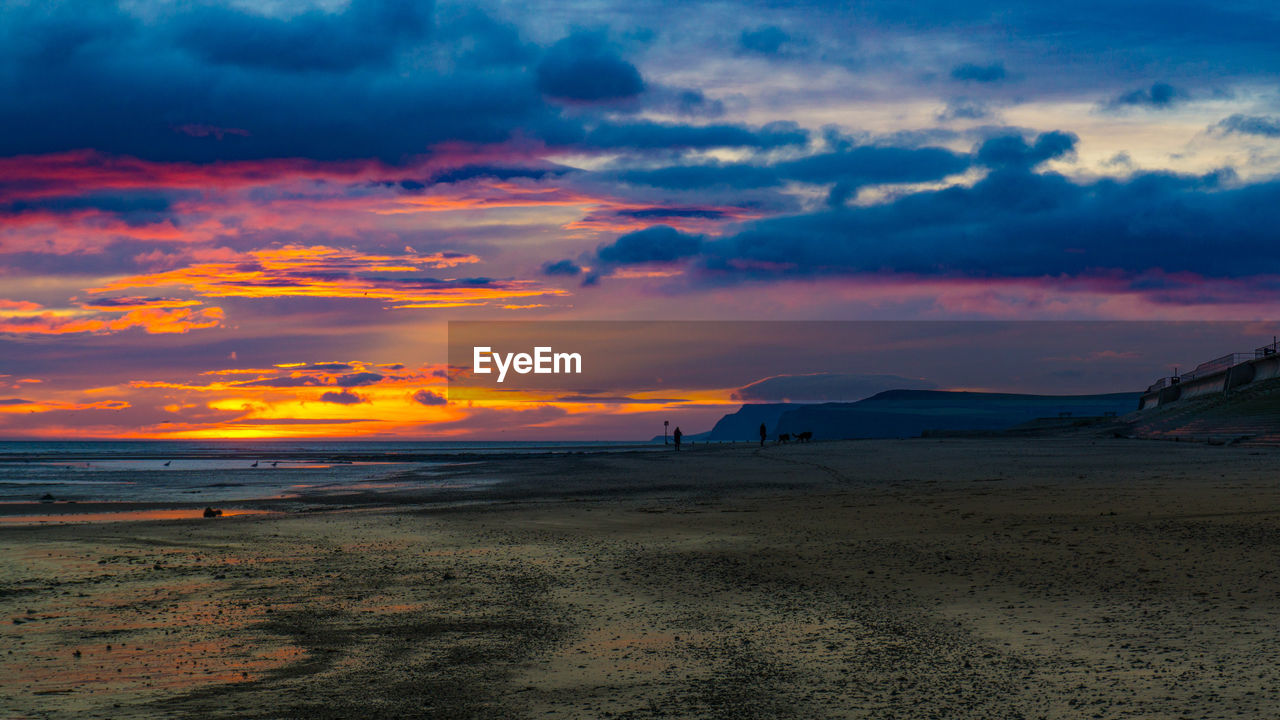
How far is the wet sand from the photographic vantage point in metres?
7.54

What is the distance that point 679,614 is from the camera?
10.6 meters

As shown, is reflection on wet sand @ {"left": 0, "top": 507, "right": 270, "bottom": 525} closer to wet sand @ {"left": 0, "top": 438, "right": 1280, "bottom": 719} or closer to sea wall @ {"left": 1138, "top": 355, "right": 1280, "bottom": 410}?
wet sand @ {"left": 0, "top": 438, "right": 1280, "bottom": 719}

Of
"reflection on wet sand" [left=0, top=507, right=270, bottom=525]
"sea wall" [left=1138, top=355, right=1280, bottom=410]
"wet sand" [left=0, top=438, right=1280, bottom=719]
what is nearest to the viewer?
"wet sand" [left=0, top=438, right=1280, bottom=719]

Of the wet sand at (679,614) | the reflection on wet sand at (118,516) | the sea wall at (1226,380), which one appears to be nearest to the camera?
the wet sand at (679,614)

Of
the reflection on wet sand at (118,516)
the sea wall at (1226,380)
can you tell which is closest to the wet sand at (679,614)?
the reflection on wet sand at (118,516)

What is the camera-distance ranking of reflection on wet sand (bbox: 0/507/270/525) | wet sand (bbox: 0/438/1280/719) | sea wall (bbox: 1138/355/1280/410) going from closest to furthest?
wet sand (bbox: 0/438/1280/719)
reflection on wet sand (bbox: 0/507/270/525)
sea wall (bbox: 1138/355/1280/410)

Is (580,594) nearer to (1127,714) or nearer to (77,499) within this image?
(1127,714)

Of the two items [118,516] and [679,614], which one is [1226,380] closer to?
[118,516]

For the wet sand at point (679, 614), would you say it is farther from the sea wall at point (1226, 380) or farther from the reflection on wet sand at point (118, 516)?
the sea wall at point (1226, 380)

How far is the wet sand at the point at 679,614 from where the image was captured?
7539mm

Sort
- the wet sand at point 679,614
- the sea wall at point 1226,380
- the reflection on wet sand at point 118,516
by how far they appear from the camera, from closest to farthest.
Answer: the wet sand at point 679,614, the reflection on wet sand at point 118,516, the sea wall at point 1226,380

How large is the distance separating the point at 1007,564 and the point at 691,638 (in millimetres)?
5248

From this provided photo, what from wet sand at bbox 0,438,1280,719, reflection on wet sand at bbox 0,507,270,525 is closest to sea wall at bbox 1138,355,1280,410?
wet sand at bbox 0,438,1280,719

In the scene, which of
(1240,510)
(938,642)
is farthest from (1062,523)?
(938,642)
